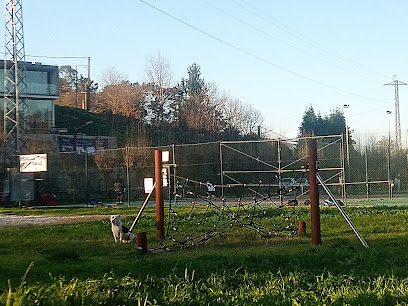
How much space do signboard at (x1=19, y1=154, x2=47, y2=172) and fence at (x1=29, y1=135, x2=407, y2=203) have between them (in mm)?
1651

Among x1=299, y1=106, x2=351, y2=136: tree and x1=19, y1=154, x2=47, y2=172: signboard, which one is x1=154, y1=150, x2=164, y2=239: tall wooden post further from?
x1=299, y1=106, x2=351, y2=136: tree

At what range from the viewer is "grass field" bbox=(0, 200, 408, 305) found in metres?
5.50

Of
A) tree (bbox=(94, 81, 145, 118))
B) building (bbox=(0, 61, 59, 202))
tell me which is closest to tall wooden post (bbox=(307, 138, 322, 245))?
building (bbox=(0, 61, 59, 202))

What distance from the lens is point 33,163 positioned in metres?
29.8

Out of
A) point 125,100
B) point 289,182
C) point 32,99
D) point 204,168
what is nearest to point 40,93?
point 32,99

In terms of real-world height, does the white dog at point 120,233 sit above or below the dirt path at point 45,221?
above

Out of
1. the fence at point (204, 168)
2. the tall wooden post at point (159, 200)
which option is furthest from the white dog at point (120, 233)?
the fence at point (204, 168)

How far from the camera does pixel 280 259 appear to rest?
8.42 meters

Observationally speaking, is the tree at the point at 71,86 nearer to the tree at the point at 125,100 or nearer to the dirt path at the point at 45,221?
the tree at the point at 125,100

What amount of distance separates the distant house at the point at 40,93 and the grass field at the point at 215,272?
38.7 m

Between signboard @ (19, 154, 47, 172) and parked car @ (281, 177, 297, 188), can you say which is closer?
parked car @ (281, 177, 297, 188)

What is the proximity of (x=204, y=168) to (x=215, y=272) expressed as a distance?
80.6 ft

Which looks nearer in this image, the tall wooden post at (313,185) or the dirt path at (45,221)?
the tall wooden post at (313,185)

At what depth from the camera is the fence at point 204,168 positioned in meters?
31.6
